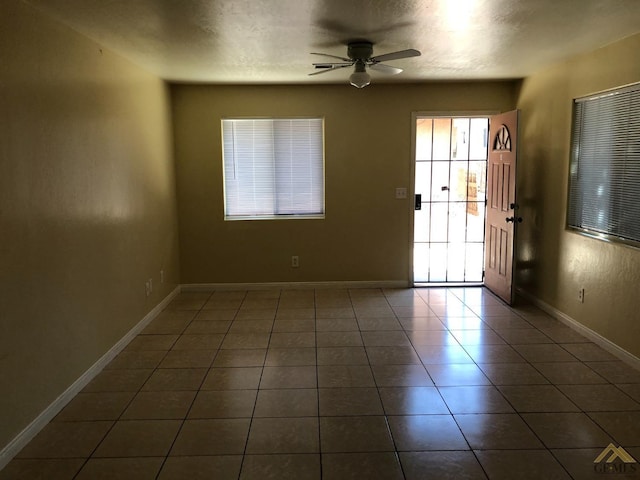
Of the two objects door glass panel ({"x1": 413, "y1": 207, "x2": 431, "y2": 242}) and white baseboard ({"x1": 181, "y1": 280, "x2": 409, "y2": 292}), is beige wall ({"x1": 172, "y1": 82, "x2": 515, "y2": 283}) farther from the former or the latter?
door glass panel ({"x1": 413, "y1": 207, "x2": 431, "y2": 242})

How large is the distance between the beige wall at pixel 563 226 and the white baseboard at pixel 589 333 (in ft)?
0.13

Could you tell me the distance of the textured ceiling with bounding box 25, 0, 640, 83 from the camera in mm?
2740

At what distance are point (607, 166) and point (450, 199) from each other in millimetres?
2687

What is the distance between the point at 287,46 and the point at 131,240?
6.64 feet

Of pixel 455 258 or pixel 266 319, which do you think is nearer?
pixel 266 319

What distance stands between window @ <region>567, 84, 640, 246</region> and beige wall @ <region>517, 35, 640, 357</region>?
3.6 inches

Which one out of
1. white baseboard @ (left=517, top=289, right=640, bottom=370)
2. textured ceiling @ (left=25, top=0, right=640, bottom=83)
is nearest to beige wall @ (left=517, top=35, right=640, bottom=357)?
white baseboard @ (left=517, top=289, right=640, bottom=370)

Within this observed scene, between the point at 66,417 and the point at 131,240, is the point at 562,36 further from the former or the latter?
the point at 66,417

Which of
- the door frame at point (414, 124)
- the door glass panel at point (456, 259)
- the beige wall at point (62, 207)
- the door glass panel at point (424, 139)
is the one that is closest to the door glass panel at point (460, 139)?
the door glass panel at point (424, 139)

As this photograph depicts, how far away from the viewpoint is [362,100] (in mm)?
5500

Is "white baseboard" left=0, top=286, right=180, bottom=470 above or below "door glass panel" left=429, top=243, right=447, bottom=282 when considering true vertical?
below

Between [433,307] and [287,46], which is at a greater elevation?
[287,46]

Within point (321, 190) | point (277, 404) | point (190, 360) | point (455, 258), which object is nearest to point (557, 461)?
point (277, 404)

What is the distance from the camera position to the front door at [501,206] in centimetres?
485
